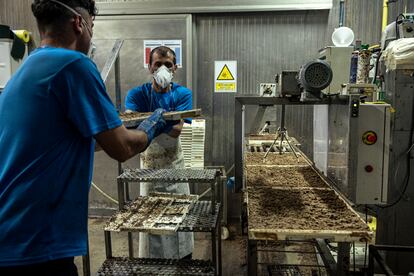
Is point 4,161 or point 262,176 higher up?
point 4,161

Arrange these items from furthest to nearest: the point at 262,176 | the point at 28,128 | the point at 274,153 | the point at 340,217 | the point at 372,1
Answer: the point at 372,1 → the point at 274,153 → the point at 262,176 → the point at 340,217 → the point at 28,128

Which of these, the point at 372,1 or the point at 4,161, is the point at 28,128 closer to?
the point at 4,161

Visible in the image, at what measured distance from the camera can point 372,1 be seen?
11.8 ft

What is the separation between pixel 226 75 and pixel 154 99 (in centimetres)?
144

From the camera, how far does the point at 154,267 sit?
164 centimetres

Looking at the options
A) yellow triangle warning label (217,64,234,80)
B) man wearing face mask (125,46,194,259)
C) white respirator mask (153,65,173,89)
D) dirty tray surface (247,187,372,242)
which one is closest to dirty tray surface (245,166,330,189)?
dirty tray surface (247,187,372,242)

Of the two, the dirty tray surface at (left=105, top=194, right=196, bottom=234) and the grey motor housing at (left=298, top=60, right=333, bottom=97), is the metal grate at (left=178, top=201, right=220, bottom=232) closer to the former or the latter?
the dirty tray surface at (left=105, top=194, right=196, bottom=234)

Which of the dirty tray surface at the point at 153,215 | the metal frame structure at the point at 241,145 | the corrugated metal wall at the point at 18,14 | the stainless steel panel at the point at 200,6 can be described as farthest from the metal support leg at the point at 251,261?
the corrugated metal wall at the point at 18,14

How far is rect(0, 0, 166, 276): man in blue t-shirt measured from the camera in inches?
40.5

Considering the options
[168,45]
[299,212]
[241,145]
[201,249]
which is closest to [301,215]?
[299,212]

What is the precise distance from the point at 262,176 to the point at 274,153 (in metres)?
0.79

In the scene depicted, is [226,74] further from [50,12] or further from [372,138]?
[50,12]

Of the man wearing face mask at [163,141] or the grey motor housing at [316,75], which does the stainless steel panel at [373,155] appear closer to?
the grey motor housing at [316,75]

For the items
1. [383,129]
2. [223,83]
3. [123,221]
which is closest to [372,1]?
[223,83]
